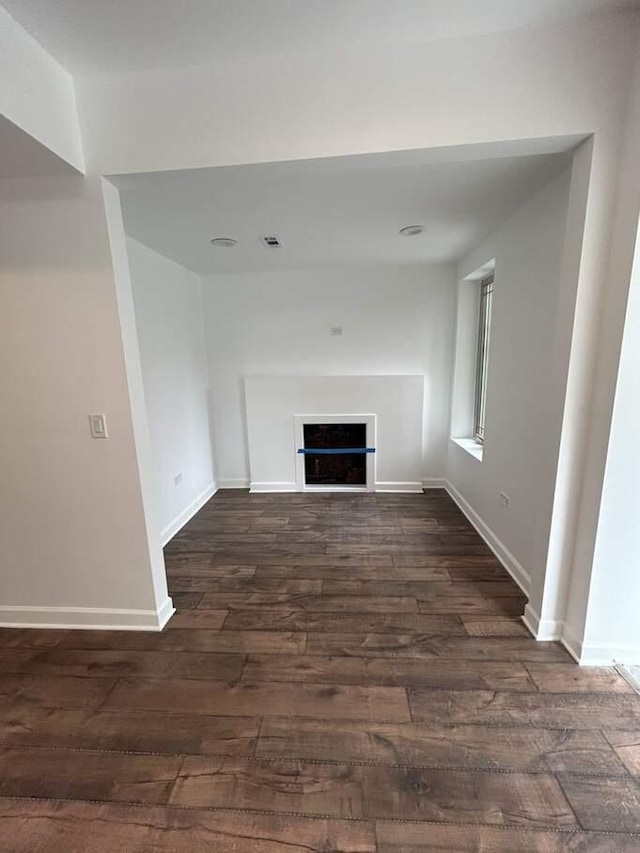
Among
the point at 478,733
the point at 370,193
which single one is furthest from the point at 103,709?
the point at 370,193

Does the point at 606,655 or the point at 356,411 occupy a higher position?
the point at 356,411

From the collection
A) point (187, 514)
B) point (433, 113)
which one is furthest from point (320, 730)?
point (433, 113)

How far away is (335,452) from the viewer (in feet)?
12.7

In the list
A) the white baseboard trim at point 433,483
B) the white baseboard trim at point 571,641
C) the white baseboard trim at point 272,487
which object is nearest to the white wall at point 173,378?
the white baseboard trim at point 272,487

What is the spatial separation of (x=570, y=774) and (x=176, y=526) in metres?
2.91

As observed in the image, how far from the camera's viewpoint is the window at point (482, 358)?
3270 millimetres

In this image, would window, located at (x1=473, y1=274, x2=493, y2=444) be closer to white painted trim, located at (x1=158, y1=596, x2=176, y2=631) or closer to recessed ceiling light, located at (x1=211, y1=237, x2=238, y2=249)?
recessed ceiling light, located at (x1=211, y1=237, x2=238, y2=249)

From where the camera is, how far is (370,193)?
6.36 ft

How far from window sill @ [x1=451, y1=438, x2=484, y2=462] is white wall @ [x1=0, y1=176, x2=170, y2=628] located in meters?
2.64

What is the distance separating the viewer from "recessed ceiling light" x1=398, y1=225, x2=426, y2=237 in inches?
98.6

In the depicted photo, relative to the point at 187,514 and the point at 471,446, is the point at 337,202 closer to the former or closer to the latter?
the point at 471,446

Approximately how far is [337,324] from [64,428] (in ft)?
8.95

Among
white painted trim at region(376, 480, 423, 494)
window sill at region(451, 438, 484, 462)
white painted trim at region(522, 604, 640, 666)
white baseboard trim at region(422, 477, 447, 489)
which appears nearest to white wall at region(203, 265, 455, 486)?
white baseboard trim at region(422, 477, 447, 489)

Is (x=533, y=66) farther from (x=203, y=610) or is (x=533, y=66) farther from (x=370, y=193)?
(x=203, y=610)
